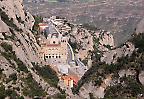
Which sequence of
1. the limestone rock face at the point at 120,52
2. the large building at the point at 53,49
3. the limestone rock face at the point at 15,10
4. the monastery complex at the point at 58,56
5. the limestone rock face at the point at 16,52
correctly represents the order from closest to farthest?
the limestone rock face at the point at 120,52 → the limestone rock face at the point at 16,52 → the limestone rock face at the point at 15,10 → the monastery complex at the point at 58,56 → the large building at the point at 53,49

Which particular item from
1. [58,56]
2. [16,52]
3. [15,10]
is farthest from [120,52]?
[58,56]

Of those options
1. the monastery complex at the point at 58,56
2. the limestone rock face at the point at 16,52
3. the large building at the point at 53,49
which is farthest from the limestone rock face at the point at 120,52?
the large building at the point at 53,49

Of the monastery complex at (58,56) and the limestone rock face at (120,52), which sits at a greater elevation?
the limestone rock face at (120,52)

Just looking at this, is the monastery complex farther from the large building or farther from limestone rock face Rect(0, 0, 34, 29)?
limestone rock face Rect(0, 0, 34, 29)

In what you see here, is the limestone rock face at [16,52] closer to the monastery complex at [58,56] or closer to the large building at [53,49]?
the monastery complex at [58,56]

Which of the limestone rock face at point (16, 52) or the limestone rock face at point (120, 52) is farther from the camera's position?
the limestone rock face at point (16, 52)

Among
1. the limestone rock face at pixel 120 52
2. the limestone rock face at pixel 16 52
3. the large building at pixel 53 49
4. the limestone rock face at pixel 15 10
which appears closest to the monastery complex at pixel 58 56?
the large building at pixel 53 49

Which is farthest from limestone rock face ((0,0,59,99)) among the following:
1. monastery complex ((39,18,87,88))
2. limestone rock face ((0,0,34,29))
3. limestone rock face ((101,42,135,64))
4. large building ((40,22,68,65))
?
large building ((40,22,68,65))

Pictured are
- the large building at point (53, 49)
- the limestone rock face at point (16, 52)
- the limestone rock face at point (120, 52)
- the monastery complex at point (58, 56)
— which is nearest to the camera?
the limestone rock face at point (120, 52)

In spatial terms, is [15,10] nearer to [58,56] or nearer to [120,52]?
[58,56]

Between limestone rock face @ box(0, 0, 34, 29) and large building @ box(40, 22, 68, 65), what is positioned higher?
limestone rock face @ box(0, 0, 34, 29)

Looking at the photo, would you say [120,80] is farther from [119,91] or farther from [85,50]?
[85,50]

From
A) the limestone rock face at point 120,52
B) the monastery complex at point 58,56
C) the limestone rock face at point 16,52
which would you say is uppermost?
the limestone rock face at point 120,52
